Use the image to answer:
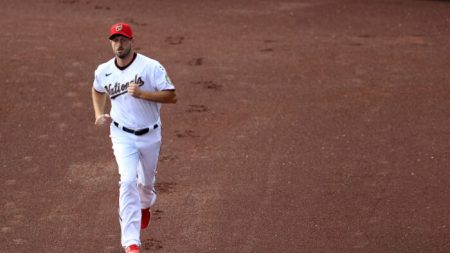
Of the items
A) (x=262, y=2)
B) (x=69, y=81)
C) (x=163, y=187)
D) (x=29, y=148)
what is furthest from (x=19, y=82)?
(x=262, y=2)

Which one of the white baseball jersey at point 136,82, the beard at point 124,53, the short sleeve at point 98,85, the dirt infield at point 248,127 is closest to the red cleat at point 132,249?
the dirt infield at point 248,127

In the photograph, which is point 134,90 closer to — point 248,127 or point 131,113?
point 131,113

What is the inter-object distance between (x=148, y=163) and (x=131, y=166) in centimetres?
30

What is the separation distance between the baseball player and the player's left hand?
0.13 ft

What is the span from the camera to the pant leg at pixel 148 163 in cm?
801

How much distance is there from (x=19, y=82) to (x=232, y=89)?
2.63m

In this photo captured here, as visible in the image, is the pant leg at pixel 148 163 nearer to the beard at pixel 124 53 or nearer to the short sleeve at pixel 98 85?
the short sleeve at pixel 98 85

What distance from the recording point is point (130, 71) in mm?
7848

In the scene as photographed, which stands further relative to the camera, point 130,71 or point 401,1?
point 401,1

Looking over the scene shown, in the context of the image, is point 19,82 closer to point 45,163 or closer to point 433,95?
point 45,163

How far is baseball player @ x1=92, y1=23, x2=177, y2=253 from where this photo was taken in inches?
307

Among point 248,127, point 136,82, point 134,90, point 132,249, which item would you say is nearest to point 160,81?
point 136,82

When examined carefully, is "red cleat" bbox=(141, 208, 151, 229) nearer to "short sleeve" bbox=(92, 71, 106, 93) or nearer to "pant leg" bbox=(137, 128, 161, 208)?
"pant leg" bbox=(137, 128, 161, 208)

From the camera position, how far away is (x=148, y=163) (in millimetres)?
8164
